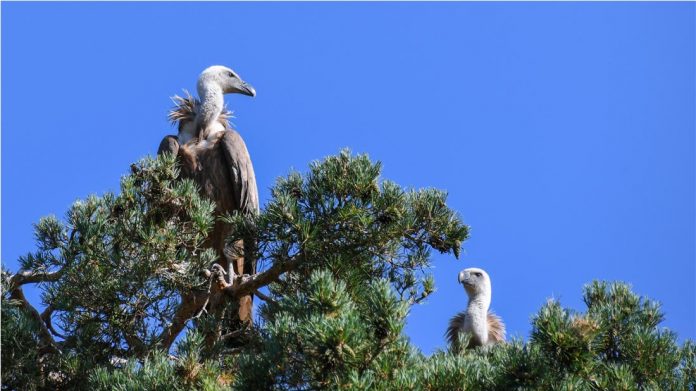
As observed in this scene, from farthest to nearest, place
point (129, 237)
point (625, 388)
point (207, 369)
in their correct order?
point (129, 237) → point (207, 369) → point (625, 388)

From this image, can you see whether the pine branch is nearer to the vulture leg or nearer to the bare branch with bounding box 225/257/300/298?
the bare branch with bounding box 225/257/300/298

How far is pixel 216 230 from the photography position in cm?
805

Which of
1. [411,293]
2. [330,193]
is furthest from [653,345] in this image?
[330,193]

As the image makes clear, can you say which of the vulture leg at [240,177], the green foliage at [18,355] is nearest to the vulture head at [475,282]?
the vulture leg at [240,177]

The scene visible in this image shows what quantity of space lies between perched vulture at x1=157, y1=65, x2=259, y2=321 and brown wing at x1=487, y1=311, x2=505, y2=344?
189 cm

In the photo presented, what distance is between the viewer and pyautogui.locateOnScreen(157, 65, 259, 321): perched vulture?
8.23 m

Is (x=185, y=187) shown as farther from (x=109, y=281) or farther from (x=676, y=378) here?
(x=676, y=378)

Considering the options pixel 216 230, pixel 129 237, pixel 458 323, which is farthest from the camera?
pixel 458 323

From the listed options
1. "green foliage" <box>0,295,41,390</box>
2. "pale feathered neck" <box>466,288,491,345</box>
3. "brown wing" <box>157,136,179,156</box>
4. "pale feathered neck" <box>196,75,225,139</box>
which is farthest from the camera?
"pale feathered neck" <box>466,288,491,345</box>

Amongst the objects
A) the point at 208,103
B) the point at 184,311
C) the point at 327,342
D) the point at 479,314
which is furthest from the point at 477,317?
the point at 327,342

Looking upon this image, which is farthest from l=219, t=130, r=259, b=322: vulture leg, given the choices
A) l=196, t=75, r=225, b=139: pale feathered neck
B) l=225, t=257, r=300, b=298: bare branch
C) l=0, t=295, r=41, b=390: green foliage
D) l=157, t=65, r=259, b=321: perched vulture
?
l=0, t=295, r=41, b=390: green foliage

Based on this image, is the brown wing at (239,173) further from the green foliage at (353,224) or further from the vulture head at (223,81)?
the green foliage at (353,224)

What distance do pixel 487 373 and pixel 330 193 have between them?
1.65 m

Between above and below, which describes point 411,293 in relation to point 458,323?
→ below
